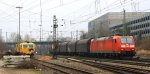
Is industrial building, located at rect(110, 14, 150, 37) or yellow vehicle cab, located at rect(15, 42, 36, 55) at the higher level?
industrial building, located at rect(110, 14, 150, 37)

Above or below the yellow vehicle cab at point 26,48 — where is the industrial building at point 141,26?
above

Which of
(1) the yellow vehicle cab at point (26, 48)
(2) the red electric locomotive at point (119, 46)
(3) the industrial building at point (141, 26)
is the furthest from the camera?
(3) the industrial building at point (141, 26)

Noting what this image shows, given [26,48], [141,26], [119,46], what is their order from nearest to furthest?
[119,46] < [26,48] < [141,26]

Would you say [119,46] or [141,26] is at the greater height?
[141,26]

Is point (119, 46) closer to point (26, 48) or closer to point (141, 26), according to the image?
point (26, 48)

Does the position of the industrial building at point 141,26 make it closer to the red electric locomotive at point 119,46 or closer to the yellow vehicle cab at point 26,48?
the yellow vehicle cab at point 26,48

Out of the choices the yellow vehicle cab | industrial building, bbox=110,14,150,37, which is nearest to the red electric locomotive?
Answer: the yellow vehicle cab

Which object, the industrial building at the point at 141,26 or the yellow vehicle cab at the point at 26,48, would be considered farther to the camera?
the industrial building at the point at 141,26

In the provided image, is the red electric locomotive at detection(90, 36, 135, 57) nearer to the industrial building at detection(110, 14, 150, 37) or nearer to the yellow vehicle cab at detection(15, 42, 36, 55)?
the yellow vehicle cab at detection(15, 42, 36, 55)

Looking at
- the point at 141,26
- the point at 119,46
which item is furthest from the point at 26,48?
the point at 141,26

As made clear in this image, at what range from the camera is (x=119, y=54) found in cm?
3941

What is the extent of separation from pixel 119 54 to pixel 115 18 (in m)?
95.7

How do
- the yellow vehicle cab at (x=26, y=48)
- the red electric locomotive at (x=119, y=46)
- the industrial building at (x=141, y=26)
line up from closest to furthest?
the red electric locomotive at (x=119, y=46)
the yellow vehicle cab at (x=26, y=48)
the industrial building at (x=141, y=26)

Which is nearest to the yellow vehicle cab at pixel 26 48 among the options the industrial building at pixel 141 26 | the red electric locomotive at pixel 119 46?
the red electric locomotive at pixel 119 46
